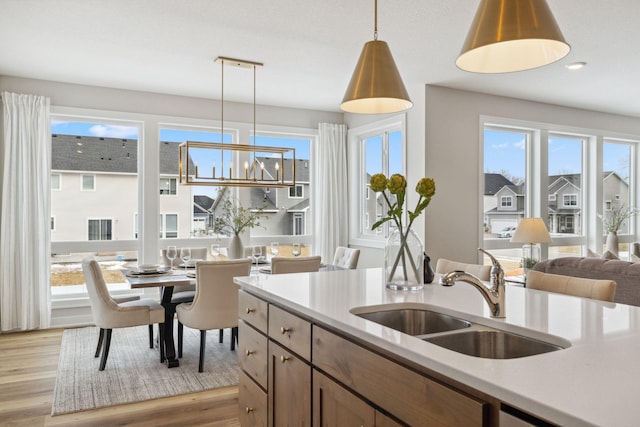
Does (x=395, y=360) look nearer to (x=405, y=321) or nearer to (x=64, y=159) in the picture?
(x=405, y=321)

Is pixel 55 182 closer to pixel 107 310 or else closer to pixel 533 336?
pixel 107 310

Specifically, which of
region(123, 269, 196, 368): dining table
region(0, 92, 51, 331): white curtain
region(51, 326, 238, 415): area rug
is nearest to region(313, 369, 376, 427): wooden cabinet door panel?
region(51, 326, 238, 415): area rug

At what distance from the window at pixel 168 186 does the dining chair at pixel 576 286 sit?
14.9 feet

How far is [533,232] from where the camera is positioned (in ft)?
14.9

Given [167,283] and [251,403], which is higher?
[167,283]

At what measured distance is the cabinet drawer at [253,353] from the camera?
2.28 meters

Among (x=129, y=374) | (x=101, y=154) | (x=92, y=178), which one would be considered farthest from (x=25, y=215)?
(x=129, y=374)

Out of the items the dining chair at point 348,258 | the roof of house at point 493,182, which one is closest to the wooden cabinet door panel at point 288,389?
the dining chair at point 348,258

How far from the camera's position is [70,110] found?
525 cm

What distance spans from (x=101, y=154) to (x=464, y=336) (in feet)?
16.8

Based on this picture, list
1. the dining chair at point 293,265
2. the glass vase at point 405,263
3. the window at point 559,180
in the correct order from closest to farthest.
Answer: the glass vase at point 405,263, the dining chair at point 293,265, the window at point 559,180

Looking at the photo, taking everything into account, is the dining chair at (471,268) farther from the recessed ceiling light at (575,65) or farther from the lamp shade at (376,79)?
the recessed ceiling light at (575,65)

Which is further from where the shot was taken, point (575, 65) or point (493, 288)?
point (575, 65)

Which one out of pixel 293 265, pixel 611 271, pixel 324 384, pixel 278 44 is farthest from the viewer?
pixel 278 44
